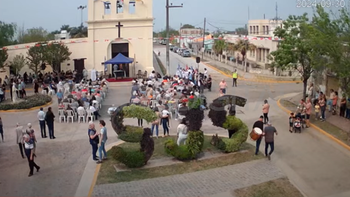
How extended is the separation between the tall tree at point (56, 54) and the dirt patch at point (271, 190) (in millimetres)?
25284

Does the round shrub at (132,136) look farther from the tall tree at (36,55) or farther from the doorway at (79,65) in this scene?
the doorway at (79,65)

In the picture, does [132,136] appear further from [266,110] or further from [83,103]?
[83,103]

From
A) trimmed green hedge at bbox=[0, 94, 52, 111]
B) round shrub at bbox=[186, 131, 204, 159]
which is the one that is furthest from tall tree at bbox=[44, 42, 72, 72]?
round shrub at bbox=[186, 131, 204, 159]

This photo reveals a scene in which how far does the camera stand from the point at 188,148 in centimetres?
1356

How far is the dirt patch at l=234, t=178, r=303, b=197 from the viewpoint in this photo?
11.0m

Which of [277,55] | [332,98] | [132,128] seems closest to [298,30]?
[277,55]

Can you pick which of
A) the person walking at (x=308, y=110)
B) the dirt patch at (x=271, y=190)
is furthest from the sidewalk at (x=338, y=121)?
the dirt patch at (x=271, y=190)

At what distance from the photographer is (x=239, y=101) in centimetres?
1493

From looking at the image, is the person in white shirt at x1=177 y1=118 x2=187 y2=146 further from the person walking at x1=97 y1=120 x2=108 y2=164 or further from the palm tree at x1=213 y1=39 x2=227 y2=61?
the palm tree at x1=213 y1=39 x2=227 y2=61

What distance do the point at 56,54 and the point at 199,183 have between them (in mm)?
24655

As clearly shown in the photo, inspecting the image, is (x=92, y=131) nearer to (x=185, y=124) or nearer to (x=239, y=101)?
(x=185, y=124)

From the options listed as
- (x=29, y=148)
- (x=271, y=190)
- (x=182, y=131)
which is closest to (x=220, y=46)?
(x=182, y=131)

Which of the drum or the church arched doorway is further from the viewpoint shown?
the church arched doorway

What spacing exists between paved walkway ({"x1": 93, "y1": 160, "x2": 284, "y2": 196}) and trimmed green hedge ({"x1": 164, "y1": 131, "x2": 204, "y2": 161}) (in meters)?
0.98
